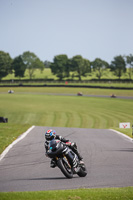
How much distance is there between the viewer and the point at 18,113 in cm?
4631

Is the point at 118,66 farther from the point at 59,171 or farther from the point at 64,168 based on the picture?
the point at 64,168

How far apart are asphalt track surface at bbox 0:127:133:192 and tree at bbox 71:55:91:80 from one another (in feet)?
535

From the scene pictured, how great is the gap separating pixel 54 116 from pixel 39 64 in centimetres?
14211

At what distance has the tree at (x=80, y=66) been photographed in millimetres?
180250

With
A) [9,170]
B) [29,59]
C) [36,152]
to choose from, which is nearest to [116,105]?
[36,152]

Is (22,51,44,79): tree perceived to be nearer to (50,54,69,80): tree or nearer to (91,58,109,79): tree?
(50,54,69,80): tree

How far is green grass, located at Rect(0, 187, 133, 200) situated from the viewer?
8141 mm

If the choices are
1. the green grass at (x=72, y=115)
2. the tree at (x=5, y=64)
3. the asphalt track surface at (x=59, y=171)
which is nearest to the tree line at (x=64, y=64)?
the tree at (x=5, y=64)

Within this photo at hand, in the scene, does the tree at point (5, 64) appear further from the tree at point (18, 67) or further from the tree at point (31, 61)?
the tree at point (31, 61)

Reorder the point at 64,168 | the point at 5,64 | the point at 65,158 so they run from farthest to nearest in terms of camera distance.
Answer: the point at 5,64 < the point at 65,158 < the point at 64,168

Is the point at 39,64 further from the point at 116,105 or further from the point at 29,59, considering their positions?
the point at 116,105

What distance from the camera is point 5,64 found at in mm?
167750

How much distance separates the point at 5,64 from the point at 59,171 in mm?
159739

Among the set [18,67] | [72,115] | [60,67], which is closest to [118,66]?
[60,67]
